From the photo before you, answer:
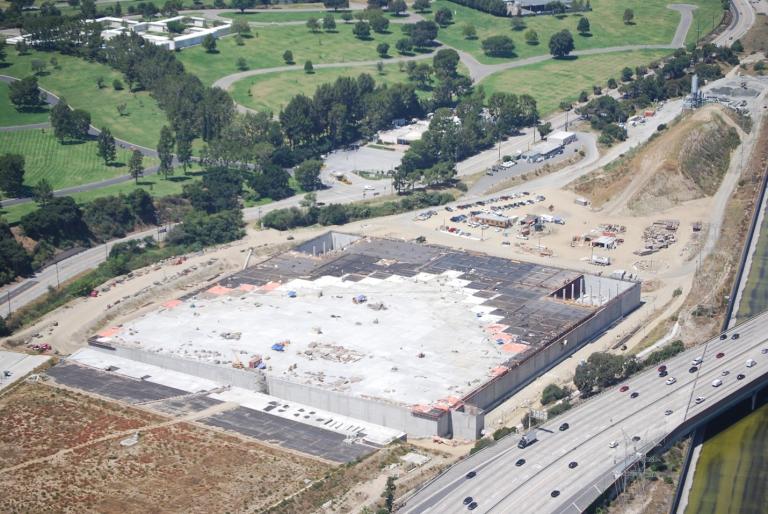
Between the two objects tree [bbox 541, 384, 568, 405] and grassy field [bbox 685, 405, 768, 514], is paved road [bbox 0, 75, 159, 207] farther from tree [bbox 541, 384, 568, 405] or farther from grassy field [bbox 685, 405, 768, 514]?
grassy field [bbox 685, 405, 768, 514]

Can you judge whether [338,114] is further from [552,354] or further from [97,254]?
[552,354]

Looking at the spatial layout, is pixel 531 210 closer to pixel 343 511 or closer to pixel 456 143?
pixel 456 143

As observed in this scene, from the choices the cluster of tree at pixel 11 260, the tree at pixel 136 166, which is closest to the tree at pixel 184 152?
the tree at pixel 136 166

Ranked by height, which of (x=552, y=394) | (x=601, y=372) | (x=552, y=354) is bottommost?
(x=552, y=354)

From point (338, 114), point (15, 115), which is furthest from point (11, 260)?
point (338, 114)

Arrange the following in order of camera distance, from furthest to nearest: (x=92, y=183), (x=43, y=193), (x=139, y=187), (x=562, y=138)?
(x=562, y=138) → (x=92, y=183) → (x=139, y=187) → (x=43, y=193)

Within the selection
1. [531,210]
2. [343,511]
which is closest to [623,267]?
[531,210]
